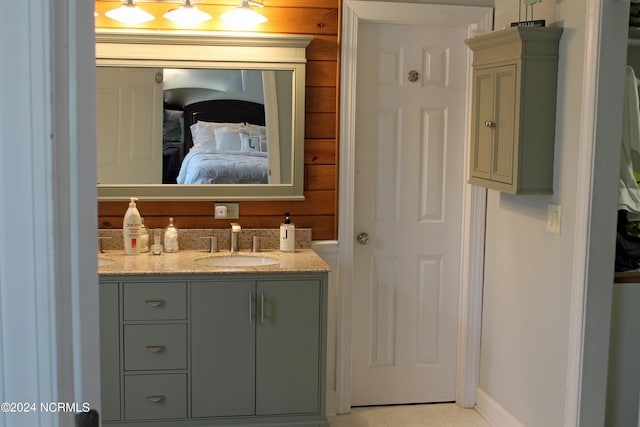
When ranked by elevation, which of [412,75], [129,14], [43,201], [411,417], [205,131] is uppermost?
[129,14]

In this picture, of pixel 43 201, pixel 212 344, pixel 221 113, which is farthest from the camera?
pixel 221 113

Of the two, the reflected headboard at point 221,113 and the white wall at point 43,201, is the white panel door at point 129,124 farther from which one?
the white wall at point 43,201

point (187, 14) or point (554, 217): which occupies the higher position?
point (187, 14)

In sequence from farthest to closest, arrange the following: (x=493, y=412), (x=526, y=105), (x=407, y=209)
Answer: (x=407, y=209)
(x=493, y=412)
(x=526, y=105)

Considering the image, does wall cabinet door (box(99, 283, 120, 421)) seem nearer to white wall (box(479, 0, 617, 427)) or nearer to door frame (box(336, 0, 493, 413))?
door frame (box(336, 0, 493, 413))

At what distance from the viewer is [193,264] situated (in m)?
3.28

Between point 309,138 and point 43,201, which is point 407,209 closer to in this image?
point 309,138

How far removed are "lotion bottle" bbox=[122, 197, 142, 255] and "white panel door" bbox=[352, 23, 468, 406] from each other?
1.11m

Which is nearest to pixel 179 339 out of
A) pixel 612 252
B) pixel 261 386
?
pixel 261 386

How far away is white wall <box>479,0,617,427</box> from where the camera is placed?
9.74 feet

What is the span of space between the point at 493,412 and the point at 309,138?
66.1 inches

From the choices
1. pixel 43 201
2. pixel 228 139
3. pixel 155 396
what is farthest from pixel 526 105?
pixel 43 201

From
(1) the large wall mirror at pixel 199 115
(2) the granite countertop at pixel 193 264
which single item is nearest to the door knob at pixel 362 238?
(2) the granite countertop at pixel 193 264

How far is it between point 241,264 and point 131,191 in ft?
2.11
